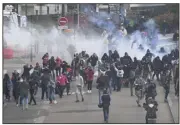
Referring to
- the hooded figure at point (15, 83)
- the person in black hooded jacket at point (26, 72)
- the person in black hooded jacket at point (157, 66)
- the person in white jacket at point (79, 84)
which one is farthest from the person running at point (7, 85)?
the person in black hooded jacket at point (157, 66)

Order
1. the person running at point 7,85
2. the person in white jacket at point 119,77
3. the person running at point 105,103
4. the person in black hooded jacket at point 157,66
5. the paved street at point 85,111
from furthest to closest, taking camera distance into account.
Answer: the person in white jacket at point 119,77 < the person in black hooded jacket at point 157,66 < the person running at point 7,85 < the paved street at point 85,111 < the person running at point 105,103

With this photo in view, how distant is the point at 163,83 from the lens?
21391mm

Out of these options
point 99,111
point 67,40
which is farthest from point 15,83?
point 99,111

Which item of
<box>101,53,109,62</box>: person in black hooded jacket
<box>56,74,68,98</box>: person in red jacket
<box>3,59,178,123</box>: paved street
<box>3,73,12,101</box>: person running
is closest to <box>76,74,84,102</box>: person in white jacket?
<box>3,59,178,123</box>: paved street

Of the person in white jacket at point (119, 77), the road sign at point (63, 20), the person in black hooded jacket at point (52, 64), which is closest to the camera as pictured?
the road sign at point (63, 20)

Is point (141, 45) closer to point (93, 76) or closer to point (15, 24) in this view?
point (93, 76)

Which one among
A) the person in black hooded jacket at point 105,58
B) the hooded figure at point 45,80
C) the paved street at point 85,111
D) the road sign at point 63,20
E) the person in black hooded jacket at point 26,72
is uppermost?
the road sign at point 63,20

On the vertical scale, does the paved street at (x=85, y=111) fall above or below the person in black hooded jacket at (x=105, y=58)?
below

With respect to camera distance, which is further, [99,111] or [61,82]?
[61,82]

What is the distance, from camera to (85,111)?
21000 millimetres

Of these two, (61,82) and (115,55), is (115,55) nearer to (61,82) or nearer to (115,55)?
(115,55)

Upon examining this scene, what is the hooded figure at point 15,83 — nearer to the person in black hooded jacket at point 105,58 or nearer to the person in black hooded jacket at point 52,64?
the person in black hooded jacket at point 52,64

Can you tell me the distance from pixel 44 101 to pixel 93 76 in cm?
132

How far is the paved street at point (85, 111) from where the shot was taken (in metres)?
20.5
